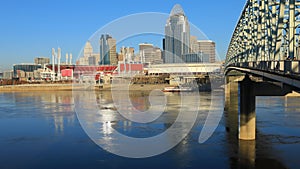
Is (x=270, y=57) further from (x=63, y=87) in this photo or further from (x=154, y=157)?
(x=63, y=87)

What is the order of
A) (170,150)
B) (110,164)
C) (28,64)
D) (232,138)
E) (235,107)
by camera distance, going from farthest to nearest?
(28,64) → (235,107) → (232,138) → (170,150) → (110,164)

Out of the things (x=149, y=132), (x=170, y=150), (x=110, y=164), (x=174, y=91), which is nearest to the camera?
(x=110, y=164)

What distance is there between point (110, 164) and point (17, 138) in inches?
302

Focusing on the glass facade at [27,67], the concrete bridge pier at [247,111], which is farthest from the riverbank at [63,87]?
the glass facade at [27,67]

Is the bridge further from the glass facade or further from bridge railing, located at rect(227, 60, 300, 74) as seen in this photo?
the glass facade

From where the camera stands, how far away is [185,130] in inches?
754

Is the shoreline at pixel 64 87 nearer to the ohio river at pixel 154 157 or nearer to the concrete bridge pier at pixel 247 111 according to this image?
the ohio river at pixel 154 157

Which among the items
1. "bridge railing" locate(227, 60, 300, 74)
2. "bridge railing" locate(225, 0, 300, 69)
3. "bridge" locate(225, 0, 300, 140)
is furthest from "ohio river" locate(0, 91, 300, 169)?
"bridge railing" locate(227, 60, 300, 74)

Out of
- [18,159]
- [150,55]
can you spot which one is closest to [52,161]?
[18,159]

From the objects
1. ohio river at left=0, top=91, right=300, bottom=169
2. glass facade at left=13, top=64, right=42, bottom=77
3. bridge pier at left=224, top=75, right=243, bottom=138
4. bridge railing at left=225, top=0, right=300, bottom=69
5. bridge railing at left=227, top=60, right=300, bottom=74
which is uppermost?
glass facade at left=13, top=64, right=42, bottom=77

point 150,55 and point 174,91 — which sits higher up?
point 150,55

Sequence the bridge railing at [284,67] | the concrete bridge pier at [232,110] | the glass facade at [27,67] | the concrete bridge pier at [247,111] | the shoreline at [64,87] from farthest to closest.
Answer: the glass facade at [27,67]
the shoreline at [64,87]
the concrete bridge pier at [232,110]
the concrete bridge pier at [247,111]
the bridge railing at [284,67]

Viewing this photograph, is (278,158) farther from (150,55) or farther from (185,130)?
(150,55)

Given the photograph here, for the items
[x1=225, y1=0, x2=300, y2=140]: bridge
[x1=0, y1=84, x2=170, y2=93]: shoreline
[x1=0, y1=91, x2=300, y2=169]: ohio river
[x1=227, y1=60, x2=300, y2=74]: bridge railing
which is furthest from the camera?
[x1=0, y1=84, x2=170, y2=93]: shoreline
